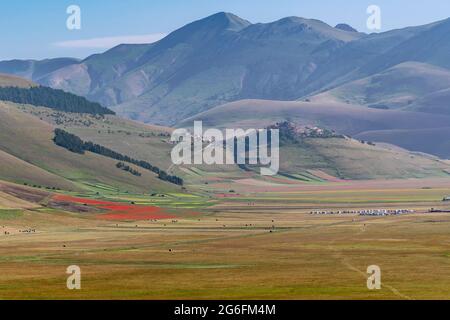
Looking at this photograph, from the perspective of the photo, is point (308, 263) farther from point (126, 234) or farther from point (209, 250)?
point (126, 234)

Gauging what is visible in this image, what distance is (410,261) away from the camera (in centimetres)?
13588
